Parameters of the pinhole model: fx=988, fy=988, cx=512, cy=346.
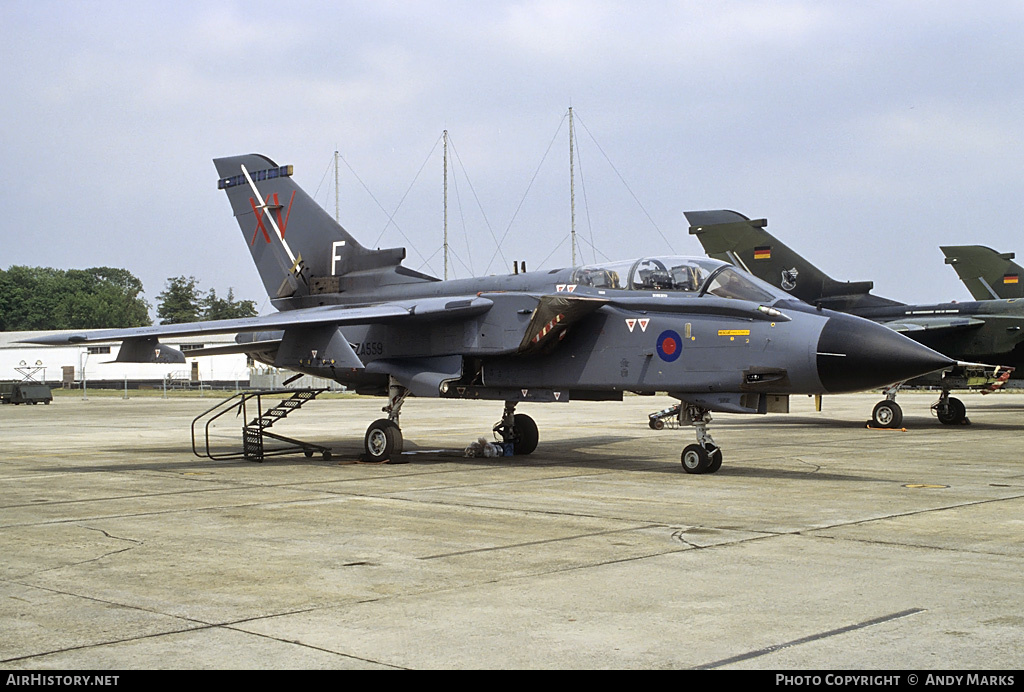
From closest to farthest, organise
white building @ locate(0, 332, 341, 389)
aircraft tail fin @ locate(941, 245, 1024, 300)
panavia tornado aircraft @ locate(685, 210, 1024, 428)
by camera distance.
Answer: panavia tornado aircraft @ locate(685, 210, 1024, 428), aircraft tail fin @ locate(941, 245, 1024, 300), white building @ locate(0, 332, 341, 389)

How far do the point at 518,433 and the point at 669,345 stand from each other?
14.3 feet

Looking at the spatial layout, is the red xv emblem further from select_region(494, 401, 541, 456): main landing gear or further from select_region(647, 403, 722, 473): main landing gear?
select_region(647, 403, 722, 473): main landing gear

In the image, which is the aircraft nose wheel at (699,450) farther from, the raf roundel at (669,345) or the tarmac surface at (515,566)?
the raf roundel at (669,345)

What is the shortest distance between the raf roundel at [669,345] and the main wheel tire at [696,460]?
1199mm

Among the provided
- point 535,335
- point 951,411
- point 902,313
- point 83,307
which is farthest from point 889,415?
point 83,307

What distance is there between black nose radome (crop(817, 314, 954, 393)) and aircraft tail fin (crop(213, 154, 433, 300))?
25.3ft

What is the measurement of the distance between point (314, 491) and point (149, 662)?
6632 mm

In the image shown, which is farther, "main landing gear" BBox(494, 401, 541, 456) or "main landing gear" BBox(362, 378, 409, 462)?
"main landing gear" BBox(494, 401, 541, 456)

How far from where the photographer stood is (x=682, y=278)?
12.6 m

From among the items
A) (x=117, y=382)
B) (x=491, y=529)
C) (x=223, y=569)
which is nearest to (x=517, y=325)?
(x=491, y=529)

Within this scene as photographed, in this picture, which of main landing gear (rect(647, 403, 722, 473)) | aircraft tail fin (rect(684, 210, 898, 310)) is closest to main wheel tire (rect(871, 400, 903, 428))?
aircraft tail fin (rect(684, 210, 898, 310))

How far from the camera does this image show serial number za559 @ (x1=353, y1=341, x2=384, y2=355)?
49.6ft

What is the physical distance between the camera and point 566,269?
14.0 metres
